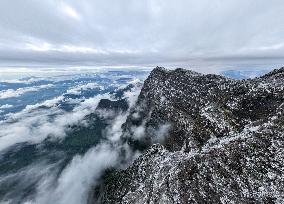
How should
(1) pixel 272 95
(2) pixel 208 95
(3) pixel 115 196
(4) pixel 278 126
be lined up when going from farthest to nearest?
(2) pixel 208 95, (3) pixel 115 196, (1) pixel 272 95, (4) pixel 278 126

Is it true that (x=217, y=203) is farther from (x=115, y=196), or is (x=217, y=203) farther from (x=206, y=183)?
(x=115, y=196)

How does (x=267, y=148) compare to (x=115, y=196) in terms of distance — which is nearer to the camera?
(x=267, y=148)

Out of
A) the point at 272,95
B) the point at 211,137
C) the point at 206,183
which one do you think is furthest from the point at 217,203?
the point at 272,95

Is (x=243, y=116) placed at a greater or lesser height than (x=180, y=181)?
greater

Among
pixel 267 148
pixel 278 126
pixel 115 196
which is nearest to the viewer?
pixel 267 148

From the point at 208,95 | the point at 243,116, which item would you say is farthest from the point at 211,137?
the point at 208,95

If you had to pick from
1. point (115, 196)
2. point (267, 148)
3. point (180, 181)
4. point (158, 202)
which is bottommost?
point (115, 196)

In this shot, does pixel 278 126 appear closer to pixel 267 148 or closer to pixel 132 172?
pixel 267 148

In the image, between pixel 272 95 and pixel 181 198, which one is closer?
pixel 181 198

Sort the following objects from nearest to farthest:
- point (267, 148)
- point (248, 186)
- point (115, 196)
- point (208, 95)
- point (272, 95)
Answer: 1. point (248, 186)
2. point (267, 148)
3. point (272, 95)
4. point (115, 196)
5. point (208, 95)
